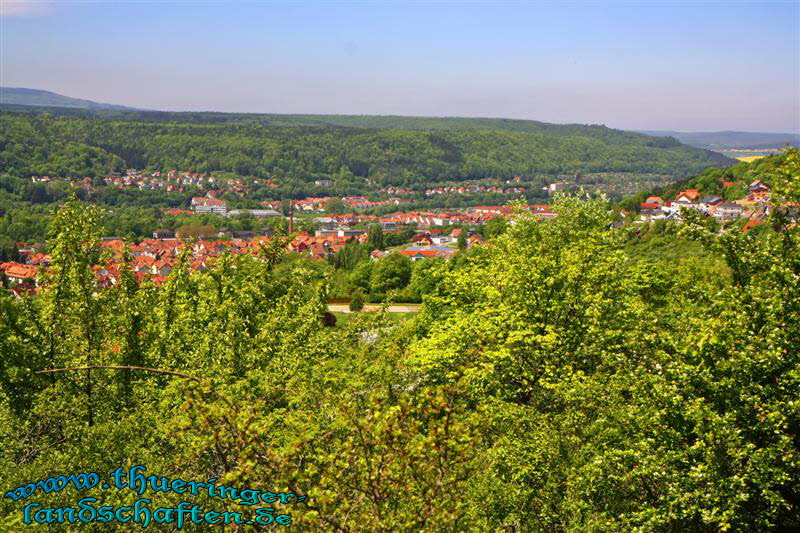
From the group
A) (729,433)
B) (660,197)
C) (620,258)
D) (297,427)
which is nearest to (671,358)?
(729,433)

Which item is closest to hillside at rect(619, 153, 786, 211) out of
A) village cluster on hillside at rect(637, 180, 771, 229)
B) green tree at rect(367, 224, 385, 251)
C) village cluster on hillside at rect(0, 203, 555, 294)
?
village cluster on hillside at rect(637, 180, 771, 229)

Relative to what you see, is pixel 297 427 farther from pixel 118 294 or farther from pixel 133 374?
pixel 118 294

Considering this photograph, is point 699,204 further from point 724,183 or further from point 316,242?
point 316,242

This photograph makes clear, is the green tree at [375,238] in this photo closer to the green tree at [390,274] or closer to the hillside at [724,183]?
the green tree at [390,274]

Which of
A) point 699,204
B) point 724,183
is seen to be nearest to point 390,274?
point 699,204

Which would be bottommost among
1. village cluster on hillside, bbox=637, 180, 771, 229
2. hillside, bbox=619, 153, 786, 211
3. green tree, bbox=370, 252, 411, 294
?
green tree, bbox=370, 252, 411, 294

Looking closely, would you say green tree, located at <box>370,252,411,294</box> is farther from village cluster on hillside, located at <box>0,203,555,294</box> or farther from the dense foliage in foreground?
the dense foliage in foreground

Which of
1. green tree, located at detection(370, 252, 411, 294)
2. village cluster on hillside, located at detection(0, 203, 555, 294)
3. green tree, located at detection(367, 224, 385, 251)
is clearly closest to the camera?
green tree, located at detection(370, 252, 411, 294)

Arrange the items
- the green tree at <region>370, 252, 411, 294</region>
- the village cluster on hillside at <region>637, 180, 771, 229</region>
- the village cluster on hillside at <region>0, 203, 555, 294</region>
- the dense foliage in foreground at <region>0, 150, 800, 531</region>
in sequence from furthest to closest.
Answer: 1. the village cluster on hillside at <region>0, 203, 555, 294</region>
2. the green tree at <region>370, 252, 411, 294</region>
3. the village cluster on hillside at <region>637, 180, 771, 229</region>
4. the dense foliage in foreground at <region>0, 150, 800, 531</region>
